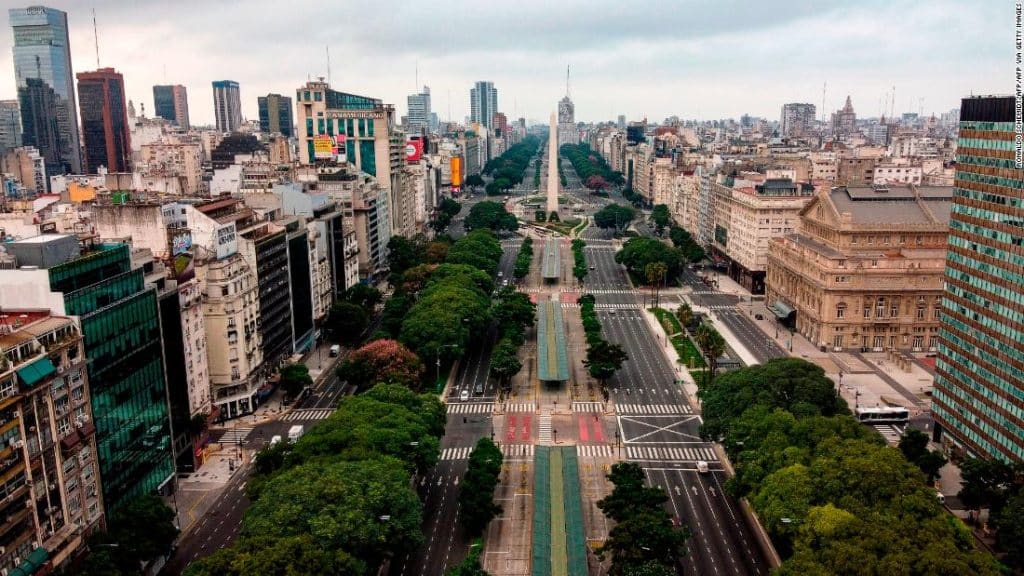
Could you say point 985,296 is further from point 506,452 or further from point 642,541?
point 506,452

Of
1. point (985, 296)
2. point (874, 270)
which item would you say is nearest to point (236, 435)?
point (985, 296)

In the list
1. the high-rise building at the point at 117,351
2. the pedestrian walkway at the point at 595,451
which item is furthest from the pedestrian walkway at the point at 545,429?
the high-rise building at the point at 117,351

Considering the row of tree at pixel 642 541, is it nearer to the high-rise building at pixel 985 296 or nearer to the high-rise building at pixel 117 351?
the high-rise building at pixel 985 296

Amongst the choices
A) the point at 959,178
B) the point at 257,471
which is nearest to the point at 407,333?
the point at 257,471

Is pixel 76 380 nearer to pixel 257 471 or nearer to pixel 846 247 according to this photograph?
pixel 257 471

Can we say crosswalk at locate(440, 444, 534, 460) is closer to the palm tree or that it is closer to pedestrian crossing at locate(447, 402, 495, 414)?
pedestrian crossing at locate(447, 402, 495, 414)

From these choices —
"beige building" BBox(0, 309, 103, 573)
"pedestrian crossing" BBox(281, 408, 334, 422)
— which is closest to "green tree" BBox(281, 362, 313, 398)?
"pedestrian crossing" BBox(281, 408, 334, 422)
